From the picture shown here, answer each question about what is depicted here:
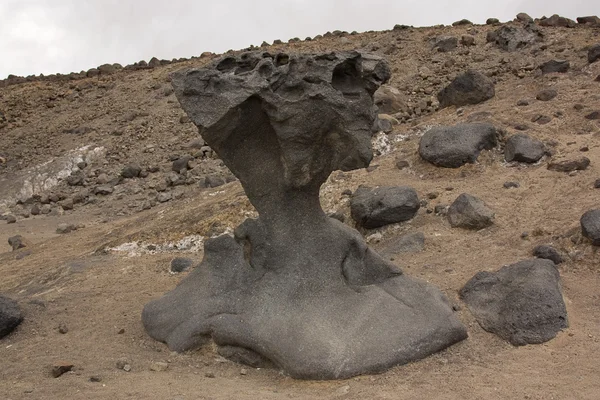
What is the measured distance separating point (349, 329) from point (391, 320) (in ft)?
0.89

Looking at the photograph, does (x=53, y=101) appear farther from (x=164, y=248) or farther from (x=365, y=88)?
(x=365, y=88)

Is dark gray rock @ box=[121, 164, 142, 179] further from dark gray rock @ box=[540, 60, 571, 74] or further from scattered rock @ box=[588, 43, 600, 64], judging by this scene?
scattered rock @ box=[588, 43, 600, 64]

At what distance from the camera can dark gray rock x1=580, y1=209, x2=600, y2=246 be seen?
18.1ft

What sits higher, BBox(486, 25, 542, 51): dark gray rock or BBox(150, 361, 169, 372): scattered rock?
BBox(486, 25, 542, 51): dark gray rock

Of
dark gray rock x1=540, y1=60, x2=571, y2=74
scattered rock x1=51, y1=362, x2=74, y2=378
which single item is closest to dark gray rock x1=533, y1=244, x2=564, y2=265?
scattered rock x1=51, y1=362, x2=74, y2=378

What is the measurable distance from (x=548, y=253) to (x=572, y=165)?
1836 millimetres

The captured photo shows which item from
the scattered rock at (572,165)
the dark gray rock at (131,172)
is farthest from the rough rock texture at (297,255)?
the dark gray rock at (131,172)

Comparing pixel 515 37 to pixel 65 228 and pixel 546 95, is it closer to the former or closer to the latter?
pixel 546 95

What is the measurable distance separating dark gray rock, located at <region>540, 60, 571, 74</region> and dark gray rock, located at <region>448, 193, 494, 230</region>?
4212mm

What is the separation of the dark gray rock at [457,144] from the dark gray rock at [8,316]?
4492 mm

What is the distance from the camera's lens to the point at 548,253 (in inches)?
222

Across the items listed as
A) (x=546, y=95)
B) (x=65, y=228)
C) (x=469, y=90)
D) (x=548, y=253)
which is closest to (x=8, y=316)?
(x=548, y=253)

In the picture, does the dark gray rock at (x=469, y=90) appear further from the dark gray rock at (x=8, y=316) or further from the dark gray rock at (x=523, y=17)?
the dark gray rock at (x=8, y=316)

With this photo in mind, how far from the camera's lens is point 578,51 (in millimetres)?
11000
